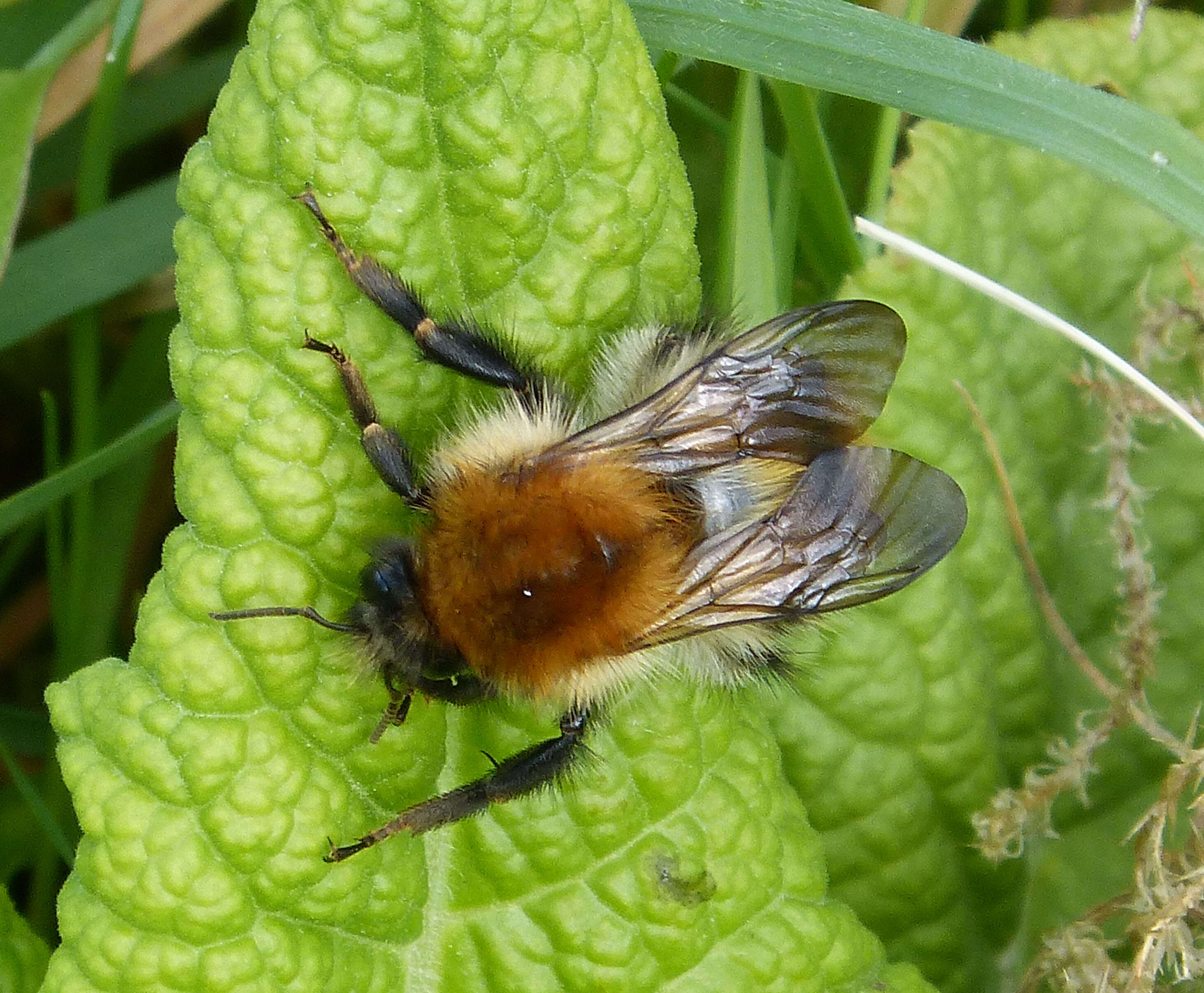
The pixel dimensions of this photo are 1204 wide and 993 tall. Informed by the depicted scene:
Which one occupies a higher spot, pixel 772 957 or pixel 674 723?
pixel 674 723

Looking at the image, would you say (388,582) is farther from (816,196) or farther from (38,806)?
(816,196)

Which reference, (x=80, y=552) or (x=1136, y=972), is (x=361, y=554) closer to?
(x=80, y=552)

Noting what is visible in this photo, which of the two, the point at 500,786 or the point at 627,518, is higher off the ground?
the point at 627,518

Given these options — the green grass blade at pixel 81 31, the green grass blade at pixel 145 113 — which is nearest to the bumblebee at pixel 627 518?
the green grass blade at pixel 81 31

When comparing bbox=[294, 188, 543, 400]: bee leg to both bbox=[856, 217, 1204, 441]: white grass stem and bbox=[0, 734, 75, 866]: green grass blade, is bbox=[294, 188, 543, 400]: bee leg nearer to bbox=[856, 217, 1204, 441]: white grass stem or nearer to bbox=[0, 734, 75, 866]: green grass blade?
bbox=[856, 217, 1204, 441]: white grass stem

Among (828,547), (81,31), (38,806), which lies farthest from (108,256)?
(828,547)

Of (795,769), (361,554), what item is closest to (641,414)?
(361,554)
